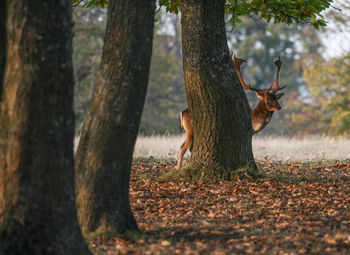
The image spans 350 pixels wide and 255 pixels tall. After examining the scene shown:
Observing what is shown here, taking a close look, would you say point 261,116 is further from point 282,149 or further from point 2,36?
point 282,149

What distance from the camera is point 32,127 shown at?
4.05 m

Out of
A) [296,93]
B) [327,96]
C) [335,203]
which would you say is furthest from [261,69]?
[335,203]

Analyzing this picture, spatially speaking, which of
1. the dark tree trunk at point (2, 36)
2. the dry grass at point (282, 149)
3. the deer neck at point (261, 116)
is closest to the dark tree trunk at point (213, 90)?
the deer neck at point (261, 116)

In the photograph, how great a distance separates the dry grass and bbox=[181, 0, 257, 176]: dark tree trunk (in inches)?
230

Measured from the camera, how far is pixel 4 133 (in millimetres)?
4105

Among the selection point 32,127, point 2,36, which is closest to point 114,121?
point 32,127

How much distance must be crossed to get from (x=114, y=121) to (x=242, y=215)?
248cm

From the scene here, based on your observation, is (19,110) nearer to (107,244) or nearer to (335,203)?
(107,244)

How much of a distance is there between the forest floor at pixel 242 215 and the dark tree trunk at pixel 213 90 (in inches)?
20.4

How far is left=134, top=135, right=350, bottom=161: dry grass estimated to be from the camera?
15.3m

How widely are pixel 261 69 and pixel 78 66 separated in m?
22.0

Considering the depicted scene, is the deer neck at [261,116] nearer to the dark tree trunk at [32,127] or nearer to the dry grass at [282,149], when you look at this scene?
the dry grass at [282,149]

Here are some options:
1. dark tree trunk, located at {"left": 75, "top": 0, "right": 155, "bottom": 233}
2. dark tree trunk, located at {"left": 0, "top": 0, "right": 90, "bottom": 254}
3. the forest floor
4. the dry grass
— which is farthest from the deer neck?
dark tree trunk, located at {"left": 0, "top": 0, "right": 90, "bottom": 254}

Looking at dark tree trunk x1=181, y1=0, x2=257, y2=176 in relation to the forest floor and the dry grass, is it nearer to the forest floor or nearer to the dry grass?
the forest floor
